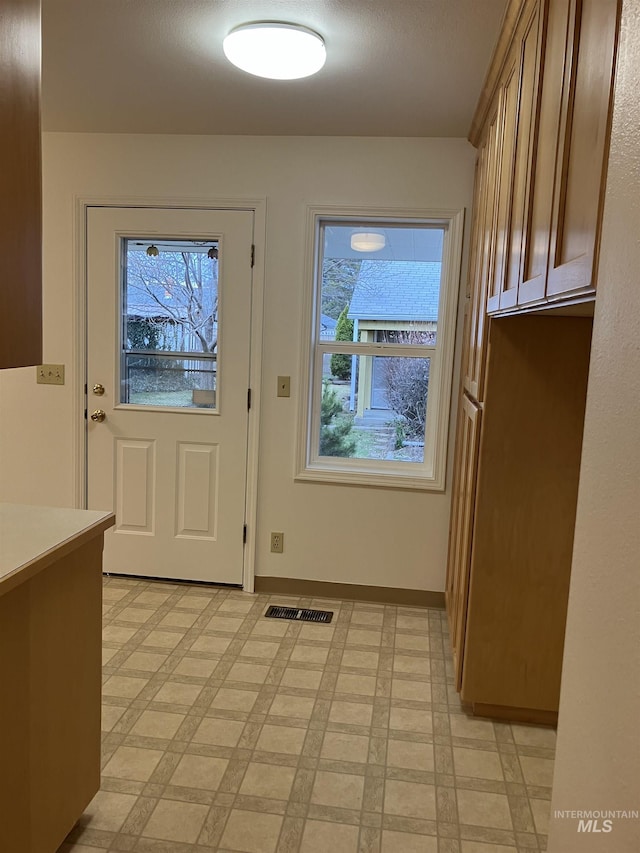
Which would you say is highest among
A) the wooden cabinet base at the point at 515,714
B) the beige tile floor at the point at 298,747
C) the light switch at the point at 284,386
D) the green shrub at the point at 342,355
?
the green shrub at the point at 342,355

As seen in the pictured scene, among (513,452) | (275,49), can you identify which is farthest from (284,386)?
(275,49)

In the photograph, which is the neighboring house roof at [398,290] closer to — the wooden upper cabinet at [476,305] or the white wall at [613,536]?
the wooden upper cabinet at [476,305]

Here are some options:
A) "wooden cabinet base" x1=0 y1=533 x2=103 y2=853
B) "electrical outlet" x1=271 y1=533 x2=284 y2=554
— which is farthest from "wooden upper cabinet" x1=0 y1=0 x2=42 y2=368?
"electrical outlet" x1=271 y1=533 x2=284 y2=554

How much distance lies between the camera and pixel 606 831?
2.69 feet

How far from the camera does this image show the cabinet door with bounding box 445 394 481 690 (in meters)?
2.38

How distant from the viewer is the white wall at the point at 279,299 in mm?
3076

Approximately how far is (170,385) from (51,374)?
25.1 inches

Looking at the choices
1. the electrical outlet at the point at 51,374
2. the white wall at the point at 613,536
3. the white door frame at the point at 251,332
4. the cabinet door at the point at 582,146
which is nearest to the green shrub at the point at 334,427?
the white door frame at the point at 251,332

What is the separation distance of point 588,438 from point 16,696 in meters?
1.27

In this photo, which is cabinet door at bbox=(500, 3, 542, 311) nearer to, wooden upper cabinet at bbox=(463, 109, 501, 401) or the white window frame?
wooden upper cabinet at bbox=(463, 109, 501, 401)

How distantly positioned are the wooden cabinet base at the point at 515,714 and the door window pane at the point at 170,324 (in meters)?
1.92

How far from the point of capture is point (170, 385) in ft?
11.1

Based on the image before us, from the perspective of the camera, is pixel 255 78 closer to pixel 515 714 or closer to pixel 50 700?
pixel 50 700

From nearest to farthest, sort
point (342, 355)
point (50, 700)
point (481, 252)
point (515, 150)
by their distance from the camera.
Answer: point (50, 700) → point (515, 150) → point (481, 252) → point (342, 355)
